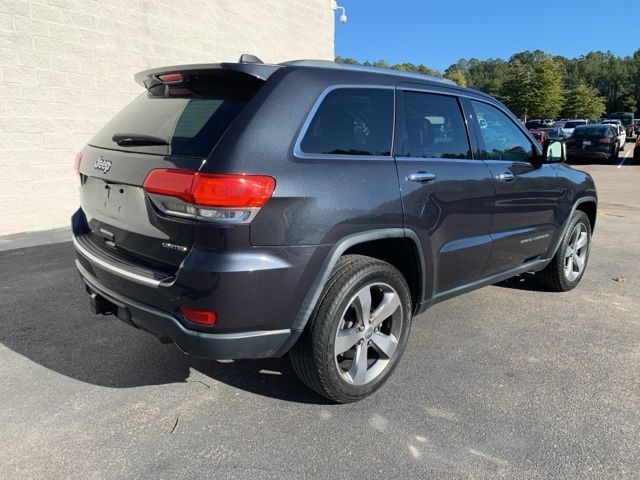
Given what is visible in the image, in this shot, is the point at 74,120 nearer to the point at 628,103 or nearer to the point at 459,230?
the point at 459,230

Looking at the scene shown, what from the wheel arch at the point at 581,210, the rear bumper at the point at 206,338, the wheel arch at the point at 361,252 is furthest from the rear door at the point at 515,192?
the rear bumper at the point at 206,338

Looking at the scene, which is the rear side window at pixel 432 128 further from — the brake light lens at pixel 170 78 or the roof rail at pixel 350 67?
the brake light lens at pixel 170 78

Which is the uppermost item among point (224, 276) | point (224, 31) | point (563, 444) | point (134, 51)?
point (224, 31)

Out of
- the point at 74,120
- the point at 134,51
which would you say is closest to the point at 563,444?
the point at 74,120

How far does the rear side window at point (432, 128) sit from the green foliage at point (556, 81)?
14.4 meters

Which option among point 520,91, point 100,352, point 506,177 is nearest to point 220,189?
point 100,352

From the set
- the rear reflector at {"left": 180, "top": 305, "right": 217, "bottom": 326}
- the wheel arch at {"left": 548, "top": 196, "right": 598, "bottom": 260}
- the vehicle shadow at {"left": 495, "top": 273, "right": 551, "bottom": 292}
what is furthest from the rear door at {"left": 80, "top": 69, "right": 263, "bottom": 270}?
the vehicle shadow at {"left": 495, "top": 273, "right": 551, "bottom": 292}

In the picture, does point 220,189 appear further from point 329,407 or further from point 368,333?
point 329,407

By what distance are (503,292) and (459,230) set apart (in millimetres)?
1790

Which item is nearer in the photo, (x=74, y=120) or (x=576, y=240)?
(x=576, y=240)

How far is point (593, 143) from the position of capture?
20.0 m

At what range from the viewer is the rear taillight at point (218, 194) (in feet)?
7.38

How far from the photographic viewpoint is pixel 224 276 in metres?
2.26

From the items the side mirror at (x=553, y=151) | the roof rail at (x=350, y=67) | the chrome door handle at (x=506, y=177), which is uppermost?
the roof rail at (x=350, y=67)
